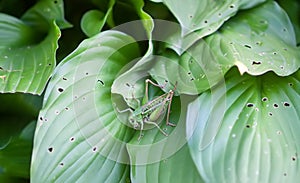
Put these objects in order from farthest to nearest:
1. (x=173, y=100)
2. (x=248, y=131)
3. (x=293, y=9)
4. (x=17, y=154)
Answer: (x=293, y=9), (x=17, y=154), (x=173, y=100), (x=248, y=131)

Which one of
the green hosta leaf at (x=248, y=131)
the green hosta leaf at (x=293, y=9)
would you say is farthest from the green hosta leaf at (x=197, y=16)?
the green hosta leaf at (x=293, y=9)

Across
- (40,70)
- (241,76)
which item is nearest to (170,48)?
(241,76)

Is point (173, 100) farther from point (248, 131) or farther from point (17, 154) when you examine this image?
point (17, 154)

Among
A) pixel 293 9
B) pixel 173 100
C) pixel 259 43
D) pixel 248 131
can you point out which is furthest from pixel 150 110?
pixel 293 9

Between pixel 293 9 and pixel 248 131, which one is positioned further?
pixel 293 9

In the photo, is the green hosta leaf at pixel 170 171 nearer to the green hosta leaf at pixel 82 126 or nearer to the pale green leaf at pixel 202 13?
the green hosta leaf at pixel 82 126

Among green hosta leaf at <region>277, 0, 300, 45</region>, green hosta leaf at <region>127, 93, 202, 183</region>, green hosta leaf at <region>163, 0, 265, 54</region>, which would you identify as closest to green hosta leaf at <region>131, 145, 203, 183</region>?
green hosta leaf at <region>127, 93, 202, 183</region>

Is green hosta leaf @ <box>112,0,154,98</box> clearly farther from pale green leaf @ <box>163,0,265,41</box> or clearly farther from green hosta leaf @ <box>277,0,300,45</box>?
green hosta leaf @ <box>277,0,300,45</box>

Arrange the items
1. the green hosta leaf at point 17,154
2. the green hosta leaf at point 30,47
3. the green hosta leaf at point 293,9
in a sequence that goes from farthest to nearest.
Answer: the green hosta leaf at point 293,9 → the green hosta leaf at point 17,154 → the green hosta leaf at point 30,47
